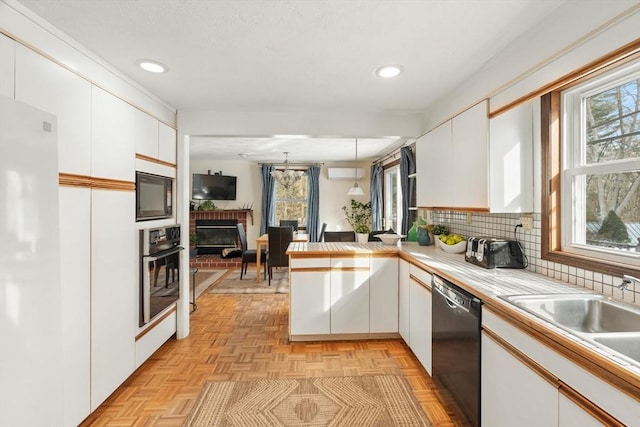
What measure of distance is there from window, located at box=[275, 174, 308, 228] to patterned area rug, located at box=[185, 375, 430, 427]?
16.1 ft

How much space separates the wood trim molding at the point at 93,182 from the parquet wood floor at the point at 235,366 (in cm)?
137

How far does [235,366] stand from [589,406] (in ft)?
7.33

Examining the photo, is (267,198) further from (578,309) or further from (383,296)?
(578,309)

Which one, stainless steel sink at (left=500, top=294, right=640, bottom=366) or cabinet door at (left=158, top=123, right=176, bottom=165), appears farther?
cabinet door at (left=158, top=123, right=176, bottom=165)

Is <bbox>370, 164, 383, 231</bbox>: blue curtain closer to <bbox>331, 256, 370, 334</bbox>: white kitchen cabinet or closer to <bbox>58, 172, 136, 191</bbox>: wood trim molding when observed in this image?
<bbox>331, 256, 370, 334</bbox>: white kitchen cabinet

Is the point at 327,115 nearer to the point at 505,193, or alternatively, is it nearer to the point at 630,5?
the point at 505,193

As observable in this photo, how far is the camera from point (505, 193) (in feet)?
6.30

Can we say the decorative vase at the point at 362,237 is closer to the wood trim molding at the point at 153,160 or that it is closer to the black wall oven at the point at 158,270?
the black wall oven at the point at 158,270

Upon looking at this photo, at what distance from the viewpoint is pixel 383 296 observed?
292cm

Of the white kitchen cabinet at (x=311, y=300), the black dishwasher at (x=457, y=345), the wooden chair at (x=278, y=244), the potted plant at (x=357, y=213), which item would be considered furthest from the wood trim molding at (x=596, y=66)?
the potted plant at (x=357, y=213)

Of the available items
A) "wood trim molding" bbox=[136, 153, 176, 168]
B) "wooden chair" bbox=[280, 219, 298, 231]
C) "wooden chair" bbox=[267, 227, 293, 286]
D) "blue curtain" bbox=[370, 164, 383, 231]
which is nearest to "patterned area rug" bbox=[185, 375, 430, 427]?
"wood trim molding" bbox=[136, 153, 176, 168]

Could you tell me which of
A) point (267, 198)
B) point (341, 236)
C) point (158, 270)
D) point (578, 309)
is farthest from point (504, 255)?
point (267, 198)

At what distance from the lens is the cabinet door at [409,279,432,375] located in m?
2.24

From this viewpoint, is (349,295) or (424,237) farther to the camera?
(424,237)
